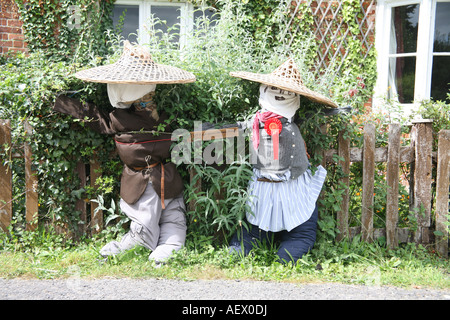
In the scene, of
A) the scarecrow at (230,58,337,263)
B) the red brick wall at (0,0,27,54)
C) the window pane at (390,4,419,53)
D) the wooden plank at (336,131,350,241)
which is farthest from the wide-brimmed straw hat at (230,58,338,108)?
the red brick wall at (0,0,27,54)

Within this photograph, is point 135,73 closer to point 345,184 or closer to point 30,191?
point 30,191

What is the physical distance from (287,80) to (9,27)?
4746 millimetres

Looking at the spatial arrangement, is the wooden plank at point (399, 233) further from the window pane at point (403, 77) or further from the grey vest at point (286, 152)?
the window pane at point (403, 77)

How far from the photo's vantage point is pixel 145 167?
324 cm

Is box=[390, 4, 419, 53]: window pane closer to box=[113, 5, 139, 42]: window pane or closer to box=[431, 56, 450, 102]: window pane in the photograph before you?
box=[431, 56, 450, 102]: window pane

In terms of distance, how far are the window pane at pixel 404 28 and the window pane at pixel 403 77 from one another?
0.53 ft

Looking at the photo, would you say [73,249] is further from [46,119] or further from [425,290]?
[425,290]

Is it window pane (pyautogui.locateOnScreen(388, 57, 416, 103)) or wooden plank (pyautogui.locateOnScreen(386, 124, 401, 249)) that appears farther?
window pane (pyautogui.locateOnScreen(388, 57, 416, 103))

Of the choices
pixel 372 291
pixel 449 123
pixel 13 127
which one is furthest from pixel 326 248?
pixel 13 127

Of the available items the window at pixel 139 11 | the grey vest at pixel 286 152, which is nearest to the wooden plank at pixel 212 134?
the grey vest at pixel 286 152

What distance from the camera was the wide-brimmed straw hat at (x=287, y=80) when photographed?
9.78 feet

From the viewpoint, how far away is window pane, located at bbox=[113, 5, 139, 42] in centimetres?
636

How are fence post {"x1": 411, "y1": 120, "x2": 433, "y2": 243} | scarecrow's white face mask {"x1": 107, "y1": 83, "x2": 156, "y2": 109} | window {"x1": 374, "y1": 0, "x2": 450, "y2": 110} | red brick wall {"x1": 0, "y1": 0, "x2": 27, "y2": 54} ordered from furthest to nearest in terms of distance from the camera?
red brick wall {"x1": 0, "y1": 0, "x2": 27, "y2": 54} < window {"x1": 374, "y1": 0, "x2": 450, "y2": 110} < fence post {"x1": 411, "y1": 120, "x2": 433, "y2": 243} < scarecrow's white face mask {"x1": 107, "y1": 83, "x2": 156, "y2": 109}

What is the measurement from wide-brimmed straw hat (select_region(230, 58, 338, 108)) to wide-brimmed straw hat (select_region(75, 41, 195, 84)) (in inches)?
18.2
